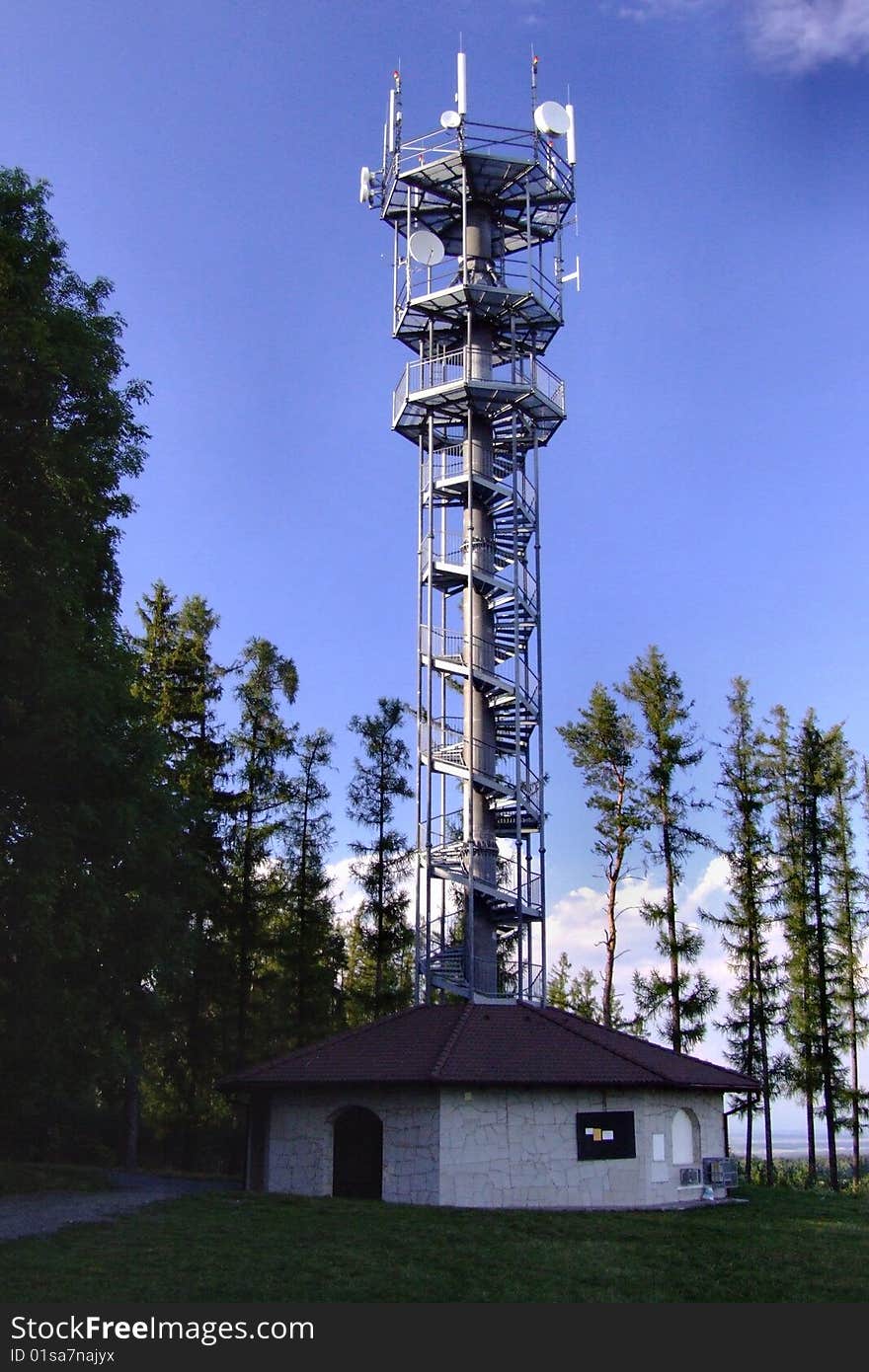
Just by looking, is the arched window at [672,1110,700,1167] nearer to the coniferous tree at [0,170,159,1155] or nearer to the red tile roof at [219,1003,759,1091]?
the red tile roof at [219,1003,759,1091]

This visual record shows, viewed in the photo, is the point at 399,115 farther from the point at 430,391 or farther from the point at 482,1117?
the point at 482,1117

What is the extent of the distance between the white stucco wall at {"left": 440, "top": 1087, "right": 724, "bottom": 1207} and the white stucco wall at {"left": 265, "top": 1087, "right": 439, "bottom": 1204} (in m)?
0.32

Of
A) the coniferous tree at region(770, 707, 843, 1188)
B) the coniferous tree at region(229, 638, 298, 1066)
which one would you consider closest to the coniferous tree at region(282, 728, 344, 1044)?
the coniferous tree at region(229, 638, 298, 1066)

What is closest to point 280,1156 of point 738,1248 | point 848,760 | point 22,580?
point 738,1248

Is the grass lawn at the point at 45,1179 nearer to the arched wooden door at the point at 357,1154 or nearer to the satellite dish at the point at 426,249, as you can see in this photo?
the arched wooden door at the point at 357,1154

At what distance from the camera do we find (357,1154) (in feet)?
74.9

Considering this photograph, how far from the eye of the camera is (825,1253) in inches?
602

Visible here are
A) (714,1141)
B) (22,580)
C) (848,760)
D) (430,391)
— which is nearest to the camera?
(22,580)

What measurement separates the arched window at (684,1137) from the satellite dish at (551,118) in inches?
891

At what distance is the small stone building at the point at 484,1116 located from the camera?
19.8 m

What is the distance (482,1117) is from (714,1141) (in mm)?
5763

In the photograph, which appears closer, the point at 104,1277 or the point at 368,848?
the point at 104,1277

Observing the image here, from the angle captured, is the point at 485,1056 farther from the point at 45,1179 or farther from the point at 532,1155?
the point at 45,1179

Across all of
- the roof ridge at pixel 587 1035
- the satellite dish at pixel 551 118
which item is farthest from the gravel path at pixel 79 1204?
the satellite dish at pixel 551 118
